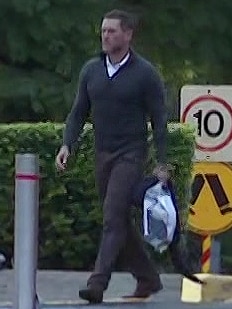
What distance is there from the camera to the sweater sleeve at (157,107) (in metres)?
7.44

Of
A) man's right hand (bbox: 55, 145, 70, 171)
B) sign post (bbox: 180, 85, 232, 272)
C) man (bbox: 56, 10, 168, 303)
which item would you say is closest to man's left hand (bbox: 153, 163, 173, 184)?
Result: man (bbox: 56, 10, 168, 303)

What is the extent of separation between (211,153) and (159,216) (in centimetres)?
182

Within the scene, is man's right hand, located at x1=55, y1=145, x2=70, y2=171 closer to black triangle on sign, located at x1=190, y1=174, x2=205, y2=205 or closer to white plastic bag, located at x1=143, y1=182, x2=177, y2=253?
white plastic bag, located at x1=143, y1=182, x2=177, y2=253

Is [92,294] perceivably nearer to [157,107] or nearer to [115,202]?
[115,202]

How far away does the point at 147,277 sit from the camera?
780 centimetres

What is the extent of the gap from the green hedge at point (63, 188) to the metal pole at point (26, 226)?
331cm

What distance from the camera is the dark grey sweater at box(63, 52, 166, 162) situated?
24.4 ft

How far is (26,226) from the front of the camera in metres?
6.77

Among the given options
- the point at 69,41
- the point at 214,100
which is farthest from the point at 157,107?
the point at 69,41

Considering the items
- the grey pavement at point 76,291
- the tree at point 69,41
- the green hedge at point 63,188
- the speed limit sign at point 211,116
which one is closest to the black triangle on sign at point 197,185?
the speed limit sign at point 211,116

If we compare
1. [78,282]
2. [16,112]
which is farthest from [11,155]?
[16,112]

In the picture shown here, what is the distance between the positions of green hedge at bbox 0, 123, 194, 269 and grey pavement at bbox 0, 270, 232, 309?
1.16 ft

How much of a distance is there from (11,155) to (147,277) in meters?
2.71

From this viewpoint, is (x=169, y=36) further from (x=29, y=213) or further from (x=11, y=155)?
(x=29, y=213)
